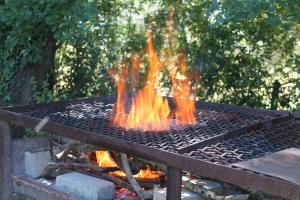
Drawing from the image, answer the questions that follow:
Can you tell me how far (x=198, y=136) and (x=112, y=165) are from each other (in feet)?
4.02

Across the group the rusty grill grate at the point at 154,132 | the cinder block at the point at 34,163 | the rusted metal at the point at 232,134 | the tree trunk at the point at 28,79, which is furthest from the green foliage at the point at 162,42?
the cinder block at the point at 34,163

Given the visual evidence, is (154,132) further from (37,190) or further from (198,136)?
(37,190)

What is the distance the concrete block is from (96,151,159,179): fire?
1.26 ft

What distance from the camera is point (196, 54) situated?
18.1ft

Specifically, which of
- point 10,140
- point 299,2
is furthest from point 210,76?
point 10,140

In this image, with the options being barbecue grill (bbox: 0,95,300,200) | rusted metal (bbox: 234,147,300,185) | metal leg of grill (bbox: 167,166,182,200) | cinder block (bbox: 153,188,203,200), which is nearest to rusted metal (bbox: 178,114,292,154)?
barbecue grill (bbox: 0,95,300,200)

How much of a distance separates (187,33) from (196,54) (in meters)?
0.37

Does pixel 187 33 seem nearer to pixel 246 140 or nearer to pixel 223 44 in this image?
pixel 223 44

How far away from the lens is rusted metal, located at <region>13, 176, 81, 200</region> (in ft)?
10.0

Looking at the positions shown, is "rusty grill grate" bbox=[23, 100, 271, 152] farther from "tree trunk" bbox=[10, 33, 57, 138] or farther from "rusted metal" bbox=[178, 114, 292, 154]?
"tree trunk" bbox=[10, 33, 57, 138]

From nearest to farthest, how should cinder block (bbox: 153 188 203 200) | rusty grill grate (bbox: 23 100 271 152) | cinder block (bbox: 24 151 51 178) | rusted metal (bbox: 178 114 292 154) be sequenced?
1. rusted metal (bbox: 178 114 292 154)
2. rusty grill grate (bbox: 23 100 271 152)
3. cinder block (bbox: 153 188 203 200)
4. cinder block (bbox: 24 151 51 178)

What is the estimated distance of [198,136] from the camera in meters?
2.67

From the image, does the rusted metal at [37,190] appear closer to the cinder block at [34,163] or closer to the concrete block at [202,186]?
the cinder block at [34,163]

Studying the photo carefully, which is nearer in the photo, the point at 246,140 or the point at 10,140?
the point at 246,140
